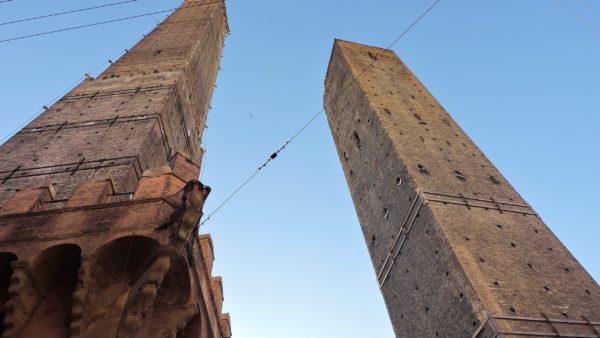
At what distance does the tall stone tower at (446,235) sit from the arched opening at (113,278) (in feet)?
21.8

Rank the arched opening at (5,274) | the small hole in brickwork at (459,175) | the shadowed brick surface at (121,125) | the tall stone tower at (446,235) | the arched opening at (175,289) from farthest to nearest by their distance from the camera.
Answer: the small hole in brickwork at (459,175)
the tall stone tower at (446,235)
the shadowed brick surface at (121,125)
the arched opening at (175,289)
the arched opening at (5,274)

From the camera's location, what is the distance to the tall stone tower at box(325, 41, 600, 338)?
9.73 metres

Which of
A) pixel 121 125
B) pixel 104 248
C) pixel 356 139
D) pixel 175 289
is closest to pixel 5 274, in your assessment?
pixel 104 248

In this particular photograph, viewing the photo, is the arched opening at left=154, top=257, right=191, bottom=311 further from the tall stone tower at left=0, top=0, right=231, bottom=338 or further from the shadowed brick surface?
the shadowed brick surface

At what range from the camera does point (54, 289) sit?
4941 millimetres

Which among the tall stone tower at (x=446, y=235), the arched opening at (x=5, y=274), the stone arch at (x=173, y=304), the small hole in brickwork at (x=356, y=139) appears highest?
the small hole in brickwork at (x=356, y=139)

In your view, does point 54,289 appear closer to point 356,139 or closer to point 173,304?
point 173,304

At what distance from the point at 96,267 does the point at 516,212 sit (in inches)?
444

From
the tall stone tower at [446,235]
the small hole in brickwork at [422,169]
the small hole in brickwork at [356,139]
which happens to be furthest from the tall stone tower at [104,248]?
the small hole in brickwork at [356,139]

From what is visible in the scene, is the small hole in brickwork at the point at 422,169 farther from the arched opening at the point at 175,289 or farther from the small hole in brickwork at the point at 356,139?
the arched opening at the point at 175,289

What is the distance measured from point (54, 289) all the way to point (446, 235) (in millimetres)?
8520

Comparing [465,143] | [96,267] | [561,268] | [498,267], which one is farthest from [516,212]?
[96,267]

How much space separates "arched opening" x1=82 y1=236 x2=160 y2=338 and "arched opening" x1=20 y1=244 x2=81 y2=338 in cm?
26

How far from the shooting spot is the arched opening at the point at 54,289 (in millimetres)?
4645
